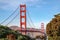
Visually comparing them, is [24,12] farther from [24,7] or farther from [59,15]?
[59,15]

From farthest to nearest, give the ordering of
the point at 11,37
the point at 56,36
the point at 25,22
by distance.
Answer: the point at 25,22 < the point at 56,36 < the point at 11,37

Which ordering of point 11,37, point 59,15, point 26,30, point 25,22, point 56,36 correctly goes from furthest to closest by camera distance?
point 25,22 < point 26,30 < point 59,15 < point 56,36 < point 11,37

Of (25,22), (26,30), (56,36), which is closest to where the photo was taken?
(56,36)

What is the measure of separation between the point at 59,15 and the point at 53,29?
1474 mm

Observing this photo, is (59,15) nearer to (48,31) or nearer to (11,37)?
(48,31)

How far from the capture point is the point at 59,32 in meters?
16.3

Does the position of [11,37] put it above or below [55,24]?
below

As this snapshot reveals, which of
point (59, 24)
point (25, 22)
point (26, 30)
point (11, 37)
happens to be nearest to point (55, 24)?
point (59, 24)

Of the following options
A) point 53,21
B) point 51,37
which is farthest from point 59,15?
point 51,37

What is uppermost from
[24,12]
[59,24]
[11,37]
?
[24,12]

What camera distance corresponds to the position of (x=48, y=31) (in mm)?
17156

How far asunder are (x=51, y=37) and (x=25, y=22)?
20.7 m

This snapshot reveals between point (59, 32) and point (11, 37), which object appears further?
point (59, 32)

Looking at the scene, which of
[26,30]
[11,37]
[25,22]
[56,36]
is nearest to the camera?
[11,37]
